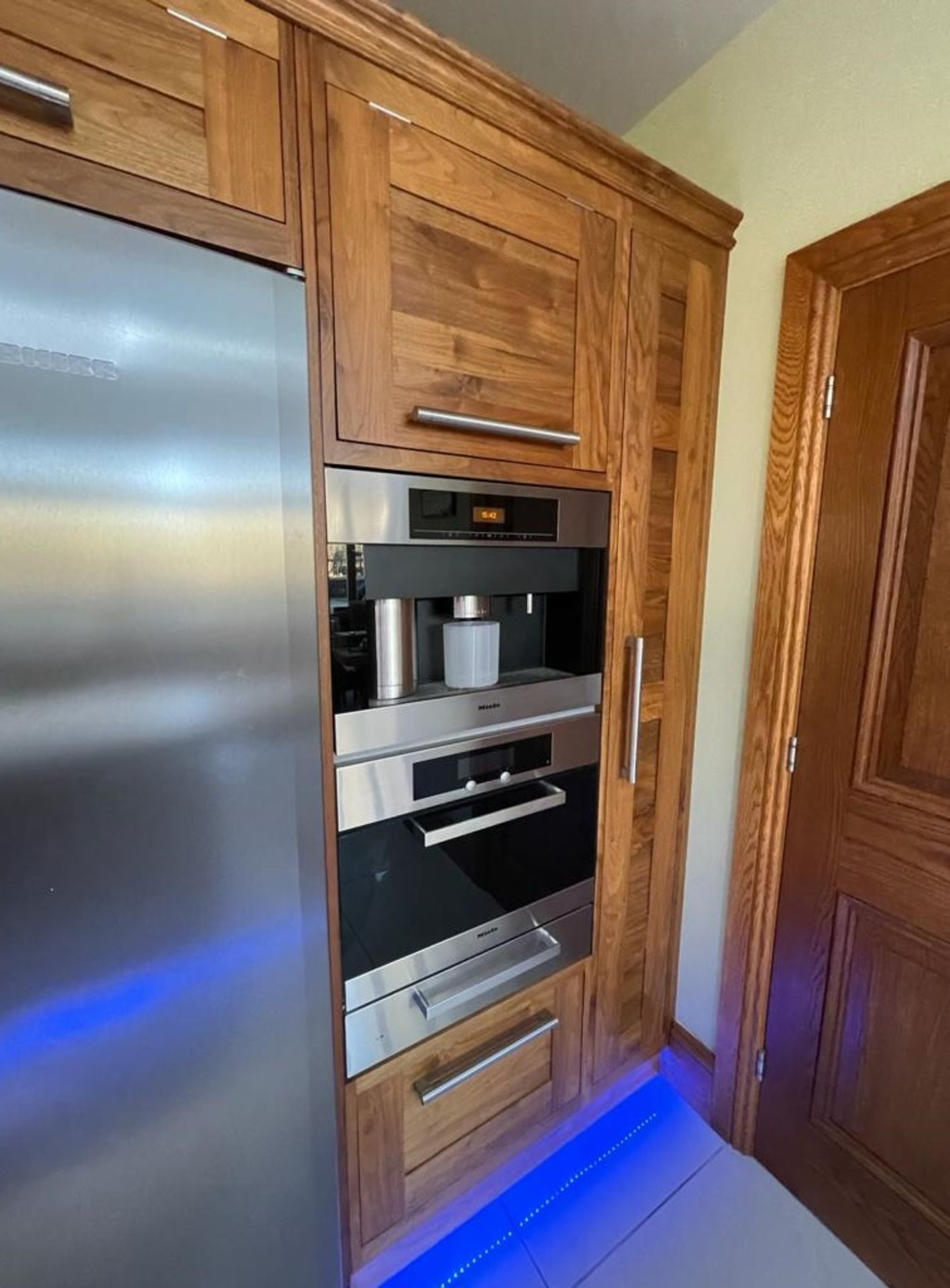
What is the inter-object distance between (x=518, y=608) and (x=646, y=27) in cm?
126

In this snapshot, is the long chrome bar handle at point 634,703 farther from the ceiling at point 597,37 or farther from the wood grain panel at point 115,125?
the ceiling at point 597,37

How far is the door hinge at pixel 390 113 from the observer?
76cm

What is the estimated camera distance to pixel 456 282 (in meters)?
0.87

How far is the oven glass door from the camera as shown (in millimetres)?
924

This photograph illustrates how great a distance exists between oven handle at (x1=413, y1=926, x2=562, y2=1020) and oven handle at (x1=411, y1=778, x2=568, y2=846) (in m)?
0.29

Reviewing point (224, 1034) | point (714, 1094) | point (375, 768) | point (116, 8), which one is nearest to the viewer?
point (116, 8)

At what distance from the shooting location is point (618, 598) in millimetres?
1158

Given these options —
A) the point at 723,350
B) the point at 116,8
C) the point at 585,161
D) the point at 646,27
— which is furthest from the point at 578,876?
the point at 646,27

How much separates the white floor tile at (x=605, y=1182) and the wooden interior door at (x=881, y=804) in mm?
293

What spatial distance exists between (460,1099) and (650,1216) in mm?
575

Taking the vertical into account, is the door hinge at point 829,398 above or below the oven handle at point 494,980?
above

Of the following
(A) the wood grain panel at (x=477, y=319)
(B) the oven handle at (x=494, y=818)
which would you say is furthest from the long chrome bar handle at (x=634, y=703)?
(A) the wood grain panel at (x=477, y=319)

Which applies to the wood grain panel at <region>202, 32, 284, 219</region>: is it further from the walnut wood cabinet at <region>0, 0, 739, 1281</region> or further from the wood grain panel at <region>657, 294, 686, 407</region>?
the wood grain panel at <region>657, 294, 686, 407</region>

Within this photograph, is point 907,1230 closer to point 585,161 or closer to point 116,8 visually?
point 585,161
